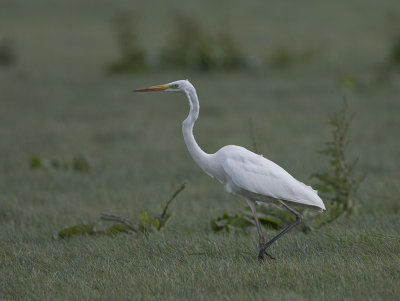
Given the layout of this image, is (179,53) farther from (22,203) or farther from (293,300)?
(293,300)

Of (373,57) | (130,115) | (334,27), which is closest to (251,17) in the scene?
(334,27)

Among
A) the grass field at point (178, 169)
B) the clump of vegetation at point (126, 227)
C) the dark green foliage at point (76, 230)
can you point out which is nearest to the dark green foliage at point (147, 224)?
the clump of vegetation at point (126, 227)

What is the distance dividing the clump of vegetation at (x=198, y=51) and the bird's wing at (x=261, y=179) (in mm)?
10815

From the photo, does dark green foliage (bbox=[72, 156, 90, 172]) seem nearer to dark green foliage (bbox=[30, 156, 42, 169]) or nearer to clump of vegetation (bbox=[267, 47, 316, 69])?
dark green foliage (bbox=[30, 156, 42, 169])

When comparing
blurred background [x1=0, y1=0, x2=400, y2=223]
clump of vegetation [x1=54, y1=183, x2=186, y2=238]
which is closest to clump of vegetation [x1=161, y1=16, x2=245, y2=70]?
blurred background [x1=0, y1=0, x2=400, y2=223]

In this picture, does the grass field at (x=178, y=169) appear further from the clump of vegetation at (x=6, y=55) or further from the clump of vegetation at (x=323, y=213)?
the clump of vegetation at (x=6, y=55)

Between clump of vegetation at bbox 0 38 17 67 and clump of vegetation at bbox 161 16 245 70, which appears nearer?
clump of vegetation at bbox 161 16 245 70

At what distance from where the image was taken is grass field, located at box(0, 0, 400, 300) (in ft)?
12.8

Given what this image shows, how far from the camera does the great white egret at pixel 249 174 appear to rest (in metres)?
4.25

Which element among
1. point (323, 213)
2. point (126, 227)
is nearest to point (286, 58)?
point (323, 213)

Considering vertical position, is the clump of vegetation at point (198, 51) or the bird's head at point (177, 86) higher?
the bird's head at point (177, 86)

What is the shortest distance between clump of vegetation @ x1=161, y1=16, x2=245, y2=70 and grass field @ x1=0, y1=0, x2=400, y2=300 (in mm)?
532

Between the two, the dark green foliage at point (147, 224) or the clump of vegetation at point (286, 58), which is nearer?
the dark green foliage at point (147, 224)

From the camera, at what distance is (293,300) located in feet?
11.3
